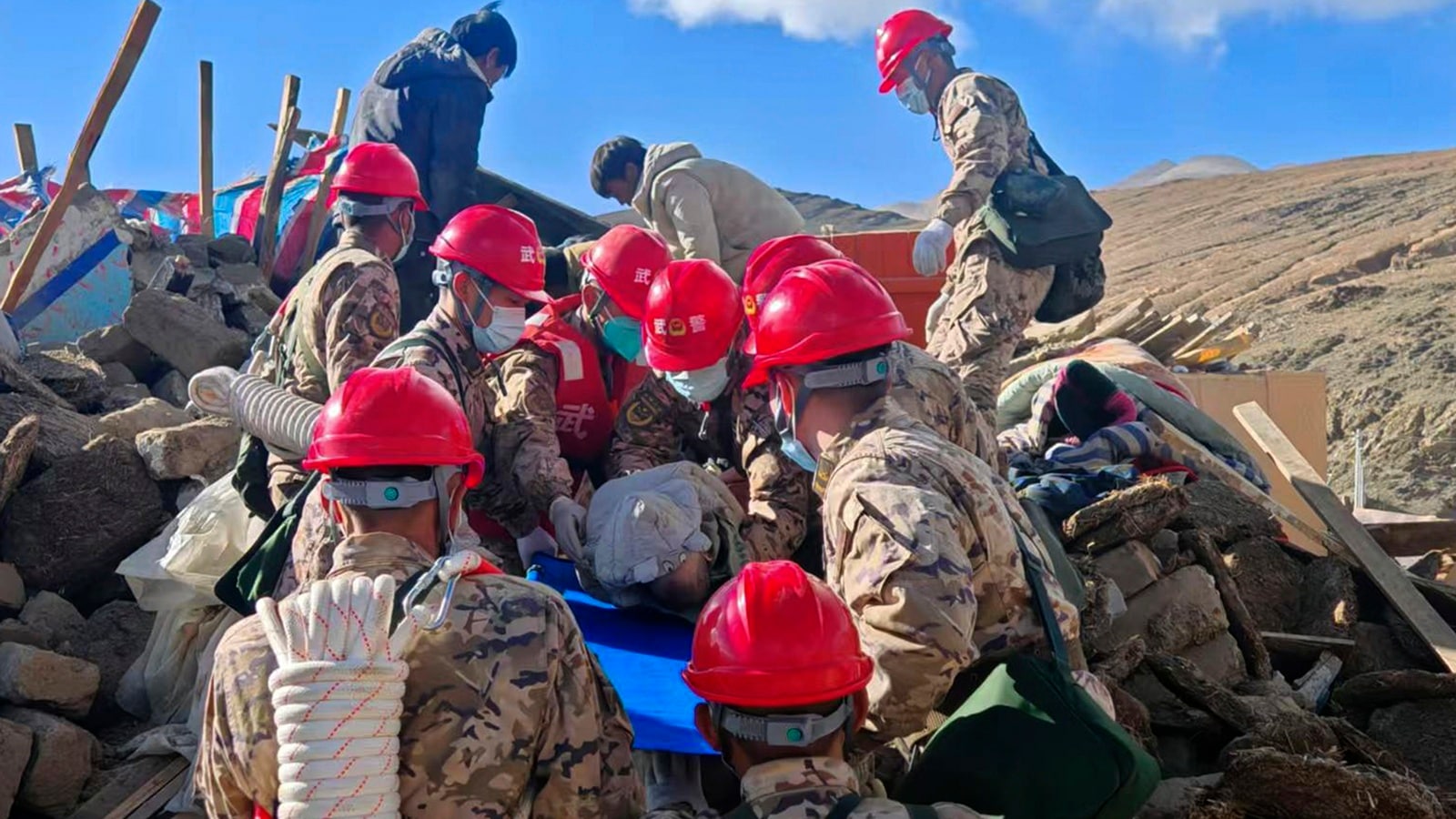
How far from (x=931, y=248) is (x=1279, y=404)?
356 centimetres

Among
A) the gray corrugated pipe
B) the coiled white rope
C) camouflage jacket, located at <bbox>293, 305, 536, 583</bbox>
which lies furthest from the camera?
the gray corrugated pipe

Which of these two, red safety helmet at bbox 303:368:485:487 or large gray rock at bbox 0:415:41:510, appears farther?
large gray rock at bbox 0:415:41:510

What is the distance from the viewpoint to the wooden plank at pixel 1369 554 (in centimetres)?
465

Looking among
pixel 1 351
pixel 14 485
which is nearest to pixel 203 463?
pixel 14 485

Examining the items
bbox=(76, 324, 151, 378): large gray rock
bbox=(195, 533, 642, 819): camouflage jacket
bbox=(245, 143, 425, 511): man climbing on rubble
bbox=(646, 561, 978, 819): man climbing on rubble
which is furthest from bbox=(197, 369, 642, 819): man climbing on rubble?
bbox=(76, 324, 151, 378): large gray rock

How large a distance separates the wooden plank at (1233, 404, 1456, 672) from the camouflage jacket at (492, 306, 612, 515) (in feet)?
10.1

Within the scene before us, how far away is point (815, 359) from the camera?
8.89 feet

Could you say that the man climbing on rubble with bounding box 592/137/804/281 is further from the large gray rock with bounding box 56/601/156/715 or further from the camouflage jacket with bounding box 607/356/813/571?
the large gray rock with bounding box 56/601/156/715

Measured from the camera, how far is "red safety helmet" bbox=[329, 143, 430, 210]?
4.39 meters

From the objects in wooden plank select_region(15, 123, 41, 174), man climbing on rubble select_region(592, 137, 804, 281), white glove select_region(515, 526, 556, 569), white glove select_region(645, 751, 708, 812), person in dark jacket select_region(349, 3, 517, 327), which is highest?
wooden plank select_region(15, 123, 41, 174)

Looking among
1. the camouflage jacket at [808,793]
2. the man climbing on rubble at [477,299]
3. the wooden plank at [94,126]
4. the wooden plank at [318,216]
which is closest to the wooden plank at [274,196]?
the wooden plank at [318,216]

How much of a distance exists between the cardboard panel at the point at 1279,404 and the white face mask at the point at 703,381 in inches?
177

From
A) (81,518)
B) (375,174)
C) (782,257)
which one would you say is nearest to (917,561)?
(782,257)

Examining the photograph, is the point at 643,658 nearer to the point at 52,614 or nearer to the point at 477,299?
the point at 477,299
